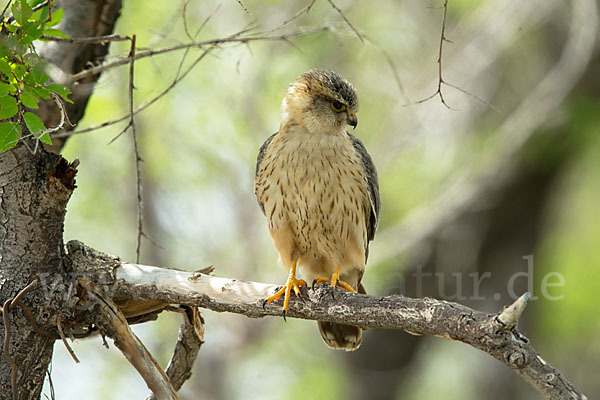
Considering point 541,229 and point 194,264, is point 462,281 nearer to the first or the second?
point 541,229

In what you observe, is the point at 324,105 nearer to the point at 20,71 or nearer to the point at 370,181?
the point at 370,181

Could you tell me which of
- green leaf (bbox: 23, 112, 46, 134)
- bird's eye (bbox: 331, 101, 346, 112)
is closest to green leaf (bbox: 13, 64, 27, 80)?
green leaf (bbox: 23, 112, 46, 134)

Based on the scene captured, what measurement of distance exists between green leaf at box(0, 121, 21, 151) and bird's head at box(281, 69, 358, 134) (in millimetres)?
1919

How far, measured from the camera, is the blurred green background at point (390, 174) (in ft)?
25.4

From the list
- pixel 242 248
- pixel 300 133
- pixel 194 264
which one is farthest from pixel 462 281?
pixel 300 133

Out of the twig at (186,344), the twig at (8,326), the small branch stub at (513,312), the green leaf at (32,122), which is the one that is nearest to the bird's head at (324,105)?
the twig at (186,344)

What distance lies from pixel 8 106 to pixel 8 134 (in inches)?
4.3

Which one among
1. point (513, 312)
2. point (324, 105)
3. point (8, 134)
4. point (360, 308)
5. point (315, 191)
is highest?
point (324, 105)

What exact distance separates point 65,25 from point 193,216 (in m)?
6.16

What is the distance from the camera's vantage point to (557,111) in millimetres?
7410

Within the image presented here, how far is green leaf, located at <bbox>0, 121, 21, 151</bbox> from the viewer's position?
2.56 metres

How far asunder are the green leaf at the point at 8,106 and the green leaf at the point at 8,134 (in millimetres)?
38

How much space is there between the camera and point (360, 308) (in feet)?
9.09

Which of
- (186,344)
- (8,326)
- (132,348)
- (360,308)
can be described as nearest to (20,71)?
(8,326)
